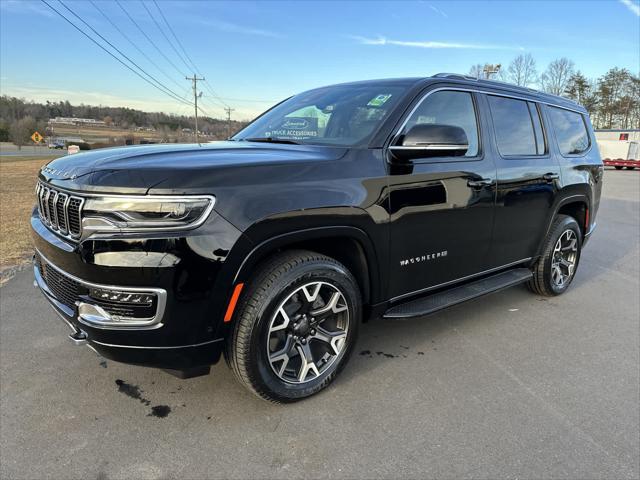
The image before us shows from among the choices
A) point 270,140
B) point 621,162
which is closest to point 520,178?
point 270,140

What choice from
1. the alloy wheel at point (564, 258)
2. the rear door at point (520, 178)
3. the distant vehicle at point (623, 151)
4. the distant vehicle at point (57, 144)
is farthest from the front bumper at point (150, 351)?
the distant vehicle at point (57, 144)

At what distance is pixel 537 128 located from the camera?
4.18 m

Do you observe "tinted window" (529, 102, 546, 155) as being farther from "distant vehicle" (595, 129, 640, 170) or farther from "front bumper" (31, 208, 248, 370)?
"distant vehicle" (595, 129, 640, 170)

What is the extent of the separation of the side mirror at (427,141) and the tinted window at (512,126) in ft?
3.38

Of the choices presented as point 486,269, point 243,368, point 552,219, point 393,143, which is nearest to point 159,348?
point 243,368

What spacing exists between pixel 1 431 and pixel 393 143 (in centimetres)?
279

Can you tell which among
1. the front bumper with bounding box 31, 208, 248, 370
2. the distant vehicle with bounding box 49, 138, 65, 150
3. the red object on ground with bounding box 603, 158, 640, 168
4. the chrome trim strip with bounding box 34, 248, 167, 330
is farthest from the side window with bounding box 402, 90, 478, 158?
the distant vehicle with bounding box 49, 138, 65, 150

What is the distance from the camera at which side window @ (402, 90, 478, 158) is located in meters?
3.14

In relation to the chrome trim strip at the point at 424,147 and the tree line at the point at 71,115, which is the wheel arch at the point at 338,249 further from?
the tree line at the point at 71,115

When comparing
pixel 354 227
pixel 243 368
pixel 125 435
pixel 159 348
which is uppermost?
pixel 354 227

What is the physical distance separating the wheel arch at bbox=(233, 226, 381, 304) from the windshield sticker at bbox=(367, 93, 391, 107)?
3.34 feet

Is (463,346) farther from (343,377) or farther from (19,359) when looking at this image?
(19,359)

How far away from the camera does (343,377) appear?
10.1ft

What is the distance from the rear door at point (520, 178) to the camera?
367 centimetres
